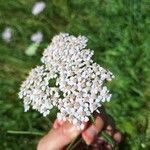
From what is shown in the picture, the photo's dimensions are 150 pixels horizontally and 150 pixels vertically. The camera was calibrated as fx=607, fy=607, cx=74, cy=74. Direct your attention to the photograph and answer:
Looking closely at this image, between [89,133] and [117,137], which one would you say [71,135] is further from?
[117,137]

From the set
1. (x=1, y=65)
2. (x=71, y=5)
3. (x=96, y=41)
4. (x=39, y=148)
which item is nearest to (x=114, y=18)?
(x=96, y=41)

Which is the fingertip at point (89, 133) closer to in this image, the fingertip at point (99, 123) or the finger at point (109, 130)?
the fingertip at point (99, 123)

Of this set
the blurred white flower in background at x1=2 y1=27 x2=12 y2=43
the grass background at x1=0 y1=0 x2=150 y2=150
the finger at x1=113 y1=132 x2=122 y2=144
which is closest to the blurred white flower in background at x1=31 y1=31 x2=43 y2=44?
the grass background at x1=0 y1=0 x2=150 y2=150

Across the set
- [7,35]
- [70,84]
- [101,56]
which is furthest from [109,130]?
[7,35]

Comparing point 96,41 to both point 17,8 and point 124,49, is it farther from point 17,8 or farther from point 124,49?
point 17,8

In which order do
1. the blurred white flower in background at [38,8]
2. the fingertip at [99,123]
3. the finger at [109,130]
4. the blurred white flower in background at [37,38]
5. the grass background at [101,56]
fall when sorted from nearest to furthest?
the fingertip at [99,123] → the finger at [109,130] → the grass background at [101,56] → the blurred white flower in background at [37,38] → the blurred white flower in background at [38,8]

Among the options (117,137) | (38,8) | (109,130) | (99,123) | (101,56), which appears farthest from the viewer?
(38,8)

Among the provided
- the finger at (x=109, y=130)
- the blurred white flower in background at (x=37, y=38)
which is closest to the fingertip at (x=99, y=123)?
the finger at (x=109, y=130)
